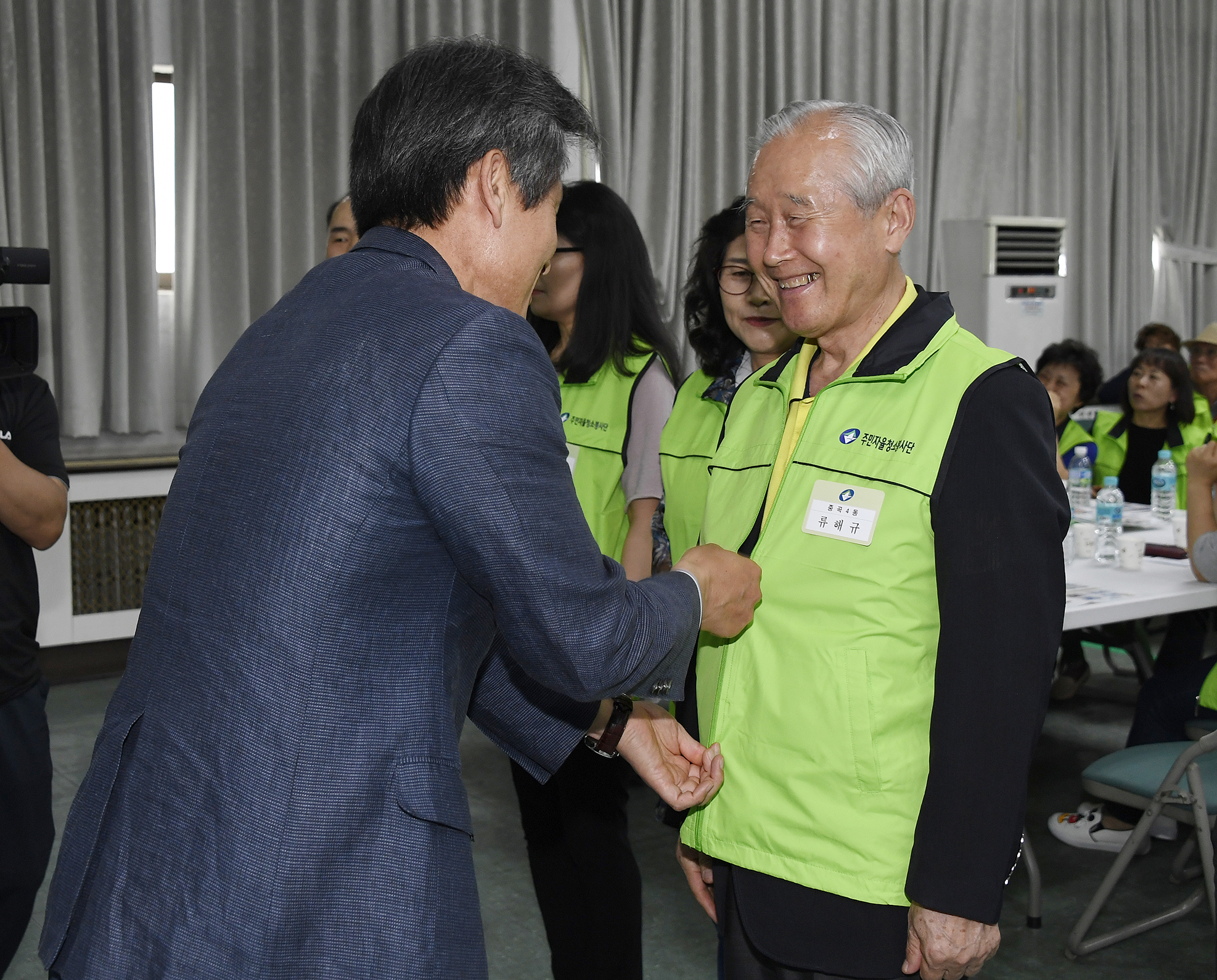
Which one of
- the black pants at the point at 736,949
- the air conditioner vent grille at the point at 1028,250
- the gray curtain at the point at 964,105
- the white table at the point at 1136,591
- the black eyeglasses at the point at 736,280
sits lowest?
the black pants at the point at 736,949

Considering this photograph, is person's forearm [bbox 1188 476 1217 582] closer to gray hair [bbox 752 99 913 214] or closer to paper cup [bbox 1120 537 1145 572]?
paper cup [bbox 1120 537 1145 572]

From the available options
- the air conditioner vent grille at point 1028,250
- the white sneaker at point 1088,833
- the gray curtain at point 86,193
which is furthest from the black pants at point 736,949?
the air conditioner vent grille at point 1028,250

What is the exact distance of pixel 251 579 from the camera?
1.03 meters

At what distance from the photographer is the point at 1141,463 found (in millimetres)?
4988

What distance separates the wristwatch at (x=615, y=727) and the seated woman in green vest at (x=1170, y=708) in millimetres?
2173

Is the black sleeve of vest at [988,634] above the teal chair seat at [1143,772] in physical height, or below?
above

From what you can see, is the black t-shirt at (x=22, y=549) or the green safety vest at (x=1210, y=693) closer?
the black t-shirt at (x=22, y=549)

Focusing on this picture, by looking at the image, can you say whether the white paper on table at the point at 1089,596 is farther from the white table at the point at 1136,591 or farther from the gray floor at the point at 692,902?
the gray floor at the point at 692,902

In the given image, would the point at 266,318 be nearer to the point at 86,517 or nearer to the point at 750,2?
the point at 86,517

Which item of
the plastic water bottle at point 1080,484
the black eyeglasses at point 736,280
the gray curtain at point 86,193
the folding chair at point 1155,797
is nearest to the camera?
the black eyeglasses at point 736,280

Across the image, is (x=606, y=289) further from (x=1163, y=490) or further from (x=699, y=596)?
(x=1163, y=490)

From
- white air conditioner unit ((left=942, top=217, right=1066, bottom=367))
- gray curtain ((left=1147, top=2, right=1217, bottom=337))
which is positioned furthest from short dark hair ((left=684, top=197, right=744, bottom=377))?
gray curtain ((left=1147, top=2, right=1217, bottom=337))

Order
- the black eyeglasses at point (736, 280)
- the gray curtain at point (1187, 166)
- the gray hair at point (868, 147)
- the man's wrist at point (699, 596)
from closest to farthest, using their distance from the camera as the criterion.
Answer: the man's wrist at point (699, 596)
the gray hair at point (868, 147)
the black eyeglasses at point (736, 280)
the gray curtain at point (1187, 166)

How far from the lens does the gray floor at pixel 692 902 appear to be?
264 cm
